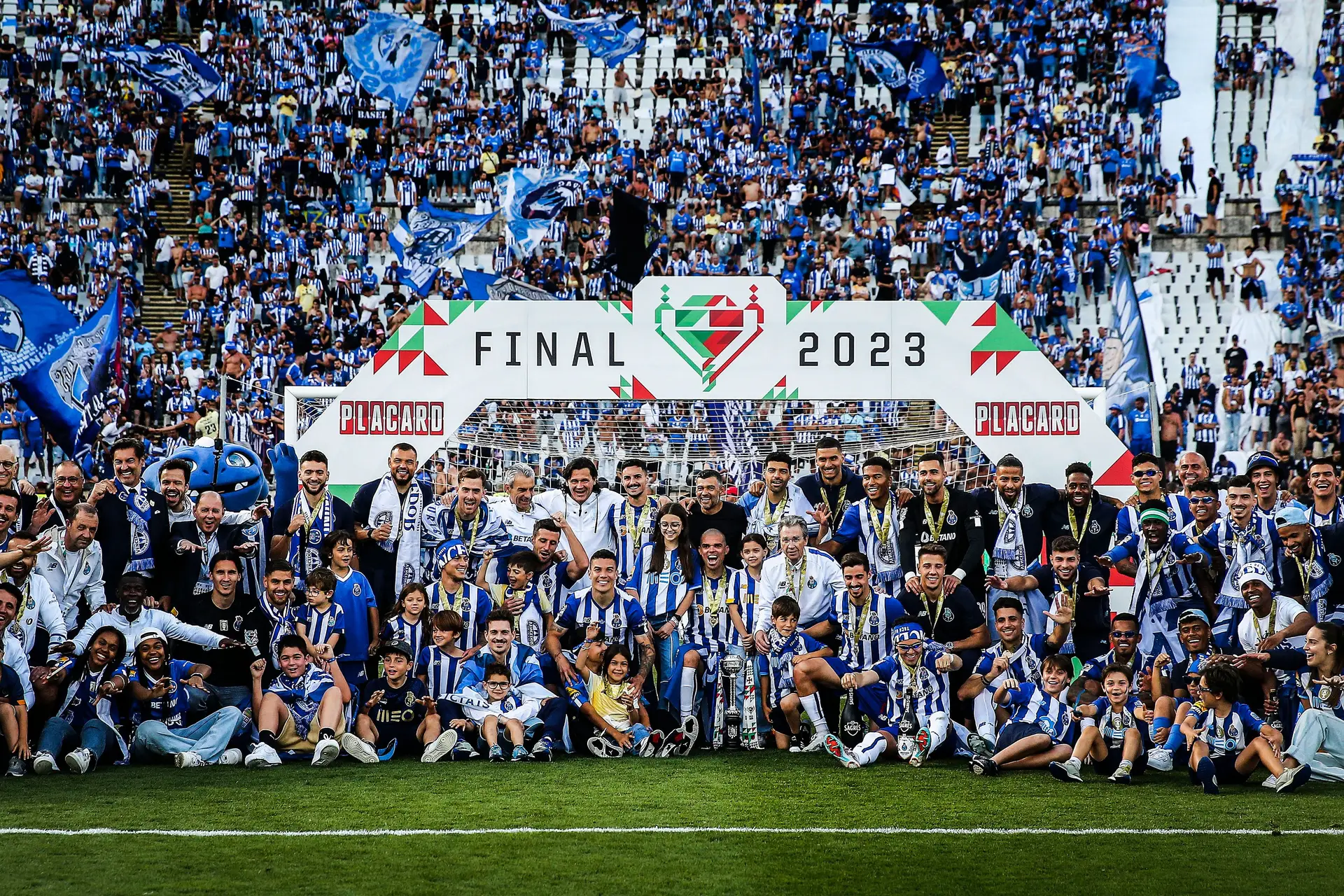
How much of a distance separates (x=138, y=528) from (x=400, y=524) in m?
1.66

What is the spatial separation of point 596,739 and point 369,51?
2054 cm

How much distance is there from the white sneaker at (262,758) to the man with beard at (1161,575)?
5.19 meters

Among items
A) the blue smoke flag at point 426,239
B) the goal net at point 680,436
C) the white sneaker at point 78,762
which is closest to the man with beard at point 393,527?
the white sneaker at point 78,762

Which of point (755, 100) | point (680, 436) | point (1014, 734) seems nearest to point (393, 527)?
point (1014, 734)

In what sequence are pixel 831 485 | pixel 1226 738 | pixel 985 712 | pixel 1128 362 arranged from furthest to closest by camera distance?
pixel 1128 362, pixel 831 485, pixel 985 712, pixel 1226 738

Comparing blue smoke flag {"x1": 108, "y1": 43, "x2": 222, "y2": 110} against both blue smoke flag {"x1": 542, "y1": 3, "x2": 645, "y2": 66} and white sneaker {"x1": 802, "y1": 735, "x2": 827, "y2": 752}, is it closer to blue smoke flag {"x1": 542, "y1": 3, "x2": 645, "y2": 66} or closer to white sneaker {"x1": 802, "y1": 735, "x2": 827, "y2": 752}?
blue smoke flag {"x1": 542, "y1": 3, "x2": 645, "y2": 66}

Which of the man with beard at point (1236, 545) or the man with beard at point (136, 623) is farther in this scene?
the man with beard at point (1236, 545)

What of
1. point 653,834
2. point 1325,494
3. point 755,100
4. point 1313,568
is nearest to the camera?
point 653,834

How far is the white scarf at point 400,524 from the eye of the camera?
1019 centimetres

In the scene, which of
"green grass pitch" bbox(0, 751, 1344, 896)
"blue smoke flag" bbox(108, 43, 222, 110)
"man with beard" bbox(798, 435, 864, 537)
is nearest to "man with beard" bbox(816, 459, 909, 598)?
"man with beard" bbox(798, 435, 864, 537)

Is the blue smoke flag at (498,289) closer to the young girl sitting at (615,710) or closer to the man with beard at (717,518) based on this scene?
the man with beard at (717,518)

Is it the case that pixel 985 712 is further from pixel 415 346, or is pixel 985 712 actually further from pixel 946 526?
pixel 415 346

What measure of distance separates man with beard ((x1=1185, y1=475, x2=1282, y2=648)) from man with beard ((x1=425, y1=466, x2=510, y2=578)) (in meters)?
4.43

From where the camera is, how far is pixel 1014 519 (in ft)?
32.9
